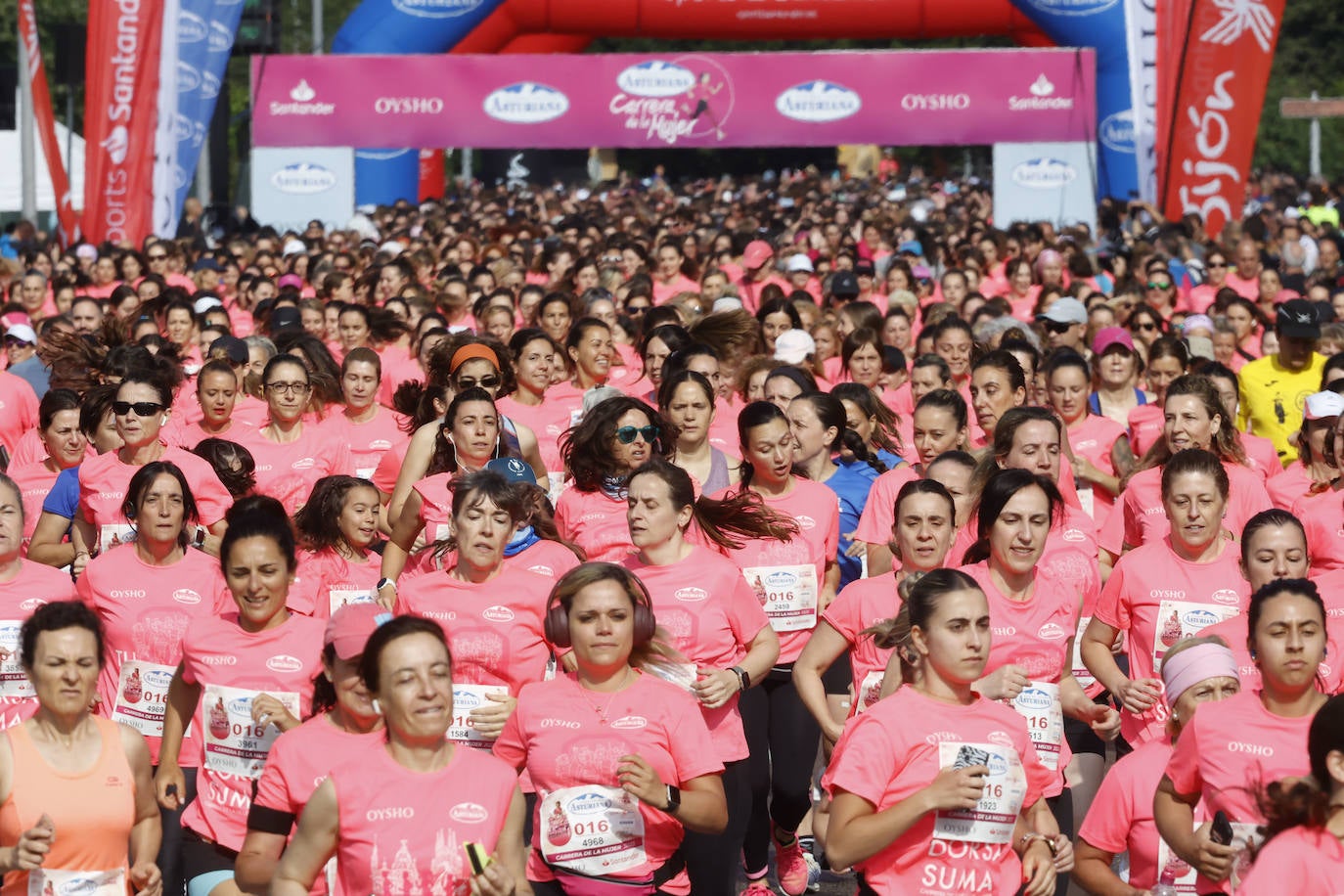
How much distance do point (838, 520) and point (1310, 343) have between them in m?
4.00

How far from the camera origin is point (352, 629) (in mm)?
5195

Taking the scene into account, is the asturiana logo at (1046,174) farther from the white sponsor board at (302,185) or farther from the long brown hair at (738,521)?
the long brown hair at (738,521)

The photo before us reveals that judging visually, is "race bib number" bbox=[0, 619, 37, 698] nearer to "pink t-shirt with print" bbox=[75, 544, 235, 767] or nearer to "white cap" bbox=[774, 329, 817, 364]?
"pink t-shirt with print" bbox=[75, 544, 235, 767]

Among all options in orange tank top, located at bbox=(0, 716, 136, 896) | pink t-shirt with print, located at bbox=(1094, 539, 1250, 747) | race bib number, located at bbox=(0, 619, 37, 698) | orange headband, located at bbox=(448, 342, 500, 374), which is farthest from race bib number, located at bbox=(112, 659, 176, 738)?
pink t-shirt with print, located at bbox=(1094, 539, 1250, 747)

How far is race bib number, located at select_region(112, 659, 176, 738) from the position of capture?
6.56 meters

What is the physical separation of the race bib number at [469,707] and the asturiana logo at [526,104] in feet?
65.2

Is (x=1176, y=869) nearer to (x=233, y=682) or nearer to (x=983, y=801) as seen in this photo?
(x=983, y=801)

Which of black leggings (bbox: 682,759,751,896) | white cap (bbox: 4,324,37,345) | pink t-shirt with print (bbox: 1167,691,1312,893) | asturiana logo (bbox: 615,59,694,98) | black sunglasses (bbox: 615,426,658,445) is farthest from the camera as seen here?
asturiana logo (bbox: 615,59,694,98)

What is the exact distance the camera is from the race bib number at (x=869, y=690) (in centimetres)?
625

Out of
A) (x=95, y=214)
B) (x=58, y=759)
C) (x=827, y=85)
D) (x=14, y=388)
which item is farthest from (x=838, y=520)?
(x=827, y=85)

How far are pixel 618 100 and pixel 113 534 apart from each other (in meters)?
18.1

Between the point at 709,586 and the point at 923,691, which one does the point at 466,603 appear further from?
the point at 923,691

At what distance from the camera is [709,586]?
21.5ft

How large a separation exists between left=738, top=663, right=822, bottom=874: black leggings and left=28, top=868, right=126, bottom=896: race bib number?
259cm
